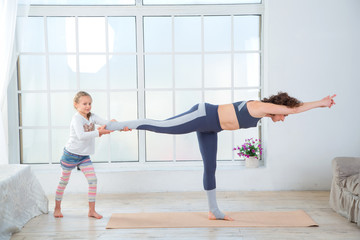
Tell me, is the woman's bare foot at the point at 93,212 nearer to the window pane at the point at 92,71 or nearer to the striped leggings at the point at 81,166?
the striped leggings at the point at 81,166

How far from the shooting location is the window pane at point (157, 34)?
4.34m

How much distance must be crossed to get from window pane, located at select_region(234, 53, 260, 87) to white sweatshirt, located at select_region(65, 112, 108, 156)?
1.81m

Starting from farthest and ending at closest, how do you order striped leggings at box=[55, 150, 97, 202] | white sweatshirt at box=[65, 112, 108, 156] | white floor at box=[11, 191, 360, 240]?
striped leggings at box=[55, 150, 97, 202] → white sweatshirt at box=[65, 112, 108, 156] → white floor at box=[11, 191, 360, 240]

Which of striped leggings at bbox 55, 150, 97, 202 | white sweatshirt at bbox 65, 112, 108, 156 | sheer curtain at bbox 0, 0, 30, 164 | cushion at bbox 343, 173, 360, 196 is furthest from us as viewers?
sheer curtain at bbox 0, 0, 30, 164

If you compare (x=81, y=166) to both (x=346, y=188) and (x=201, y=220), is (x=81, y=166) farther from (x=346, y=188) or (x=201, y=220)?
(x=346, y=188)

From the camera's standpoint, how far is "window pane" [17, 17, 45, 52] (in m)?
4.29

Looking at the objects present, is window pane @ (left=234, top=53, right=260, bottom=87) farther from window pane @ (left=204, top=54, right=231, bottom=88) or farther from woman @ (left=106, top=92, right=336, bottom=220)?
woman @ (left=106, top=92, right=336, bottom=220)

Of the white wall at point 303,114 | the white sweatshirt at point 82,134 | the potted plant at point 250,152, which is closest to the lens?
the white sweatshirt at point 82,134

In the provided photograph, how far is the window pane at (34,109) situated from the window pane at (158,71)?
3.99 ft

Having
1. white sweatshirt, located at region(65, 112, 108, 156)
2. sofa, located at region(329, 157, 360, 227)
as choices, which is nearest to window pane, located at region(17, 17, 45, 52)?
white sweatshirt, located at region(65, 112, 108, 156)

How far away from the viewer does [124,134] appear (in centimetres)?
443

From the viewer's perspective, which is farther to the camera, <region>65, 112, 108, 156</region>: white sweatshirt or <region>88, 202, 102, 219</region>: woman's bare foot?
<region>88, 202, 102, 219</region>: woman's bare foot


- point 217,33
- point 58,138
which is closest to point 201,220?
point 58,138

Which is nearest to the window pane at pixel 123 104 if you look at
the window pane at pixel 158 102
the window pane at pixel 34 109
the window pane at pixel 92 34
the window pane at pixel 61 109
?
the window pane at pixel 158 102
